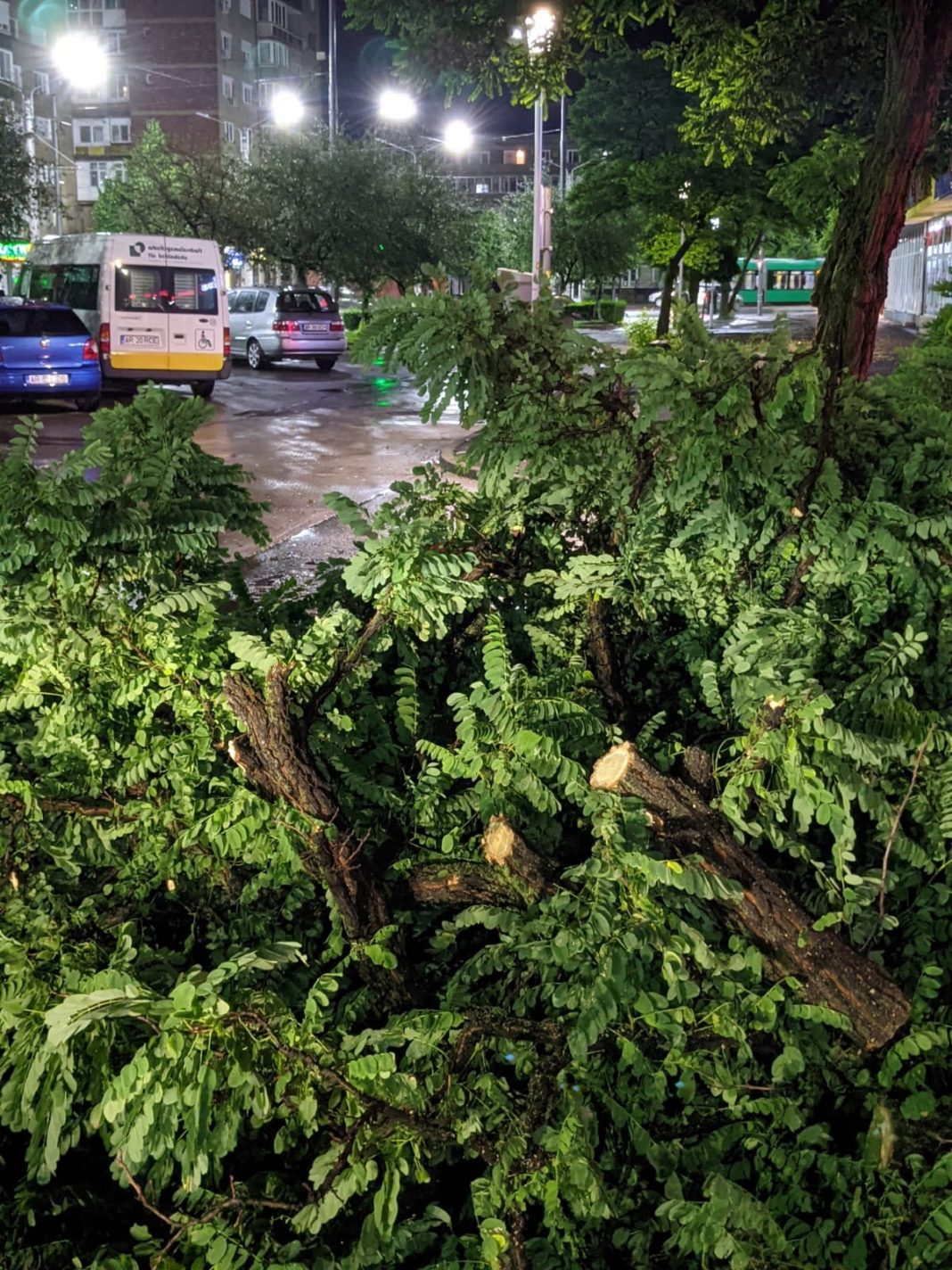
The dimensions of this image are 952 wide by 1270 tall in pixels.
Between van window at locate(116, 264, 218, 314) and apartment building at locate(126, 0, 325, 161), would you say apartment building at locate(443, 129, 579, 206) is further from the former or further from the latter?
van window at locate(116, 264, 218, 314)

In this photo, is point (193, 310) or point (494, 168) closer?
point (193, 310)

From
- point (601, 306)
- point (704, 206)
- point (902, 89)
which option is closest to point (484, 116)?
point (601, 306)

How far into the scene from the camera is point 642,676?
3961 mm

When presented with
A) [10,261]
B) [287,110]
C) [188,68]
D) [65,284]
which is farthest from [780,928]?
[188,68]

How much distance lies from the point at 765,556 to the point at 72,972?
2283mm

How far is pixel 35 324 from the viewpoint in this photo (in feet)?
65.1

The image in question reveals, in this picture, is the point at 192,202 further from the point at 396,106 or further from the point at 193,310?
the point at 193,310

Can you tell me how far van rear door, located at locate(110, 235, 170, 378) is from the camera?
21.9m

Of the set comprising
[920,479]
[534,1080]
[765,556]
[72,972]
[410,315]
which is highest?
[410,315]

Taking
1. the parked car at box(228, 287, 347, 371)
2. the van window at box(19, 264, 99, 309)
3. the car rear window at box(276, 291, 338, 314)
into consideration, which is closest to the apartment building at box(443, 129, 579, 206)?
the parked car at box(228, 287, 347, 371)

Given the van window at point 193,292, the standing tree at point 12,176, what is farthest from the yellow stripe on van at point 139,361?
the standing tree at point 12,176

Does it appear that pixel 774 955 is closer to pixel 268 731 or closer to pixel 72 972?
pixel 268 731

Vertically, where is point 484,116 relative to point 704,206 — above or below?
above

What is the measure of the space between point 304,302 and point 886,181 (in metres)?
23.3
